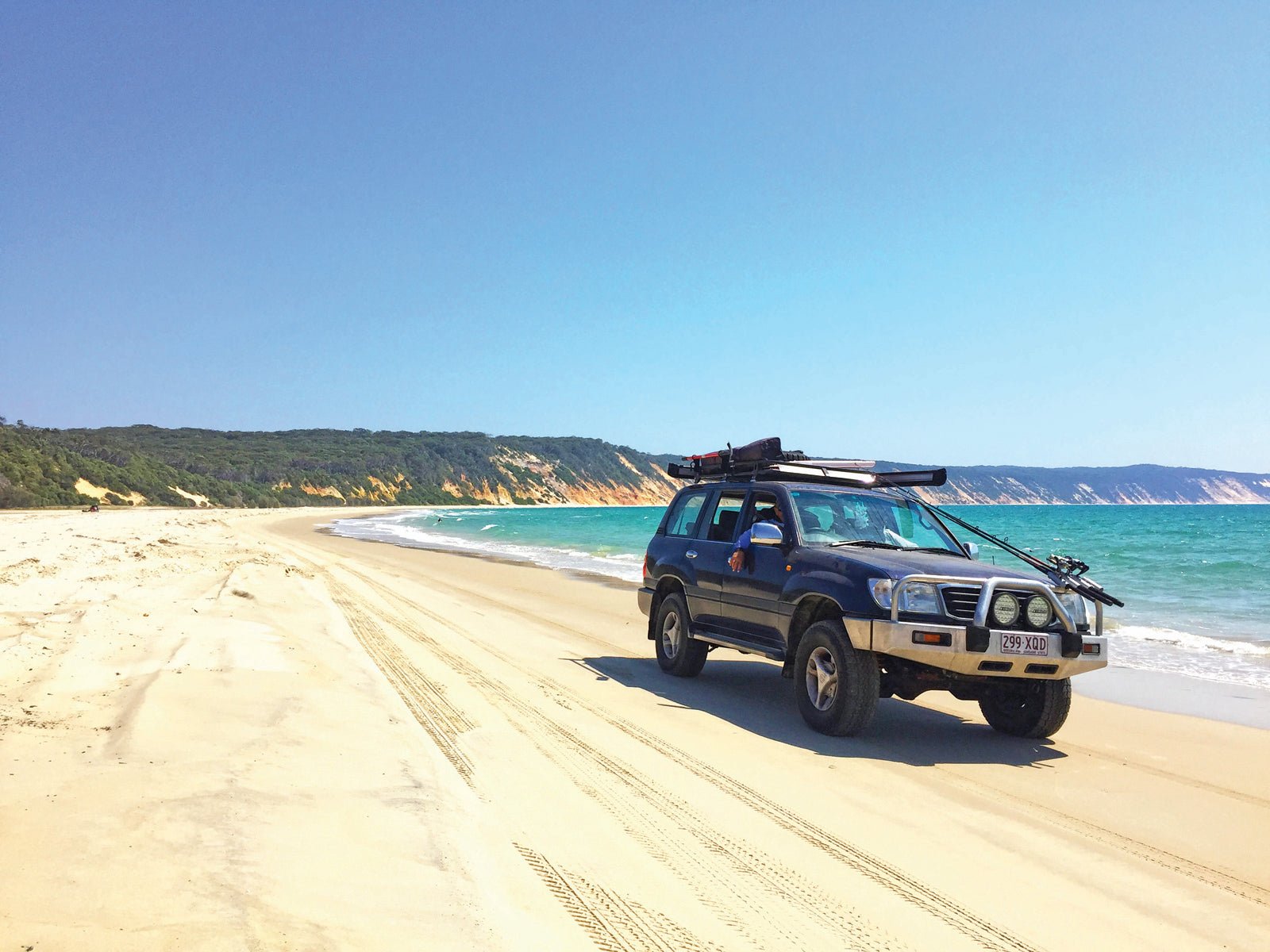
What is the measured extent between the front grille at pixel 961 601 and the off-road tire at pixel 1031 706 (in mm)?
733

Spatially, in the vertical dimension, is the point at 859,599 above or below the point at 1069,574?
below

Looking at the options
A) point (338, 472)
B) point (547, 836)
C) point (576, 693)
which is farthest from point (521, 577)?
point (338, 472)

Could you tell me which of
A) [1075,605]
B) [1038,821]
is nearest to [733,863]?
[1038,821]

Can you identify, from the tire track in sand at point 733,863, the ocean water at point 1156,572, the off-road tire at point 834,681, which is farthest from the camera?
the ocean water at point 1156,572

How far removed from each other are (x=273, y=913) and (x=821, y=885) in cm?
224

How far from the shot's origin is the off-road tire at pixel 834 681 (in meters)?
6.36

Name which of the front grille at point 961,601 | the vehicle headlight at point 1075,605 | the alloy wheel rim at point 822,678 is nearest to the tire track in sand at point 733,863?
the alloy wheel rim at point 822,678

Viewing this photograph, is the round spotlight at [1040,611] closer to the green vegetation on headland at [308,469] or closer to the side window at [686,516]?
the side window at [686,516]

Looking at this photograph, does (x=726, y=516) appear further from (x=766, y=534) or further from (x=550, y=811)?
(x=550, y=811)

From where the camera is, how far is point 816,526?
7512 mm

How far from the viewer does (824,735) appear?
21.7ft

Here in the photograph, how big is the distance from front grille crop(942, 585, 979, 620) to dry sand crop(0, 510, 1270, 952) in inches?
40.3

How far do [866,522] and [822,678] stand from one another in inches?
63.7

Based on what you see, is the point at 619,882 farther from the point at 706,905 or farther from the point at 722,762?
the point at 722,762
